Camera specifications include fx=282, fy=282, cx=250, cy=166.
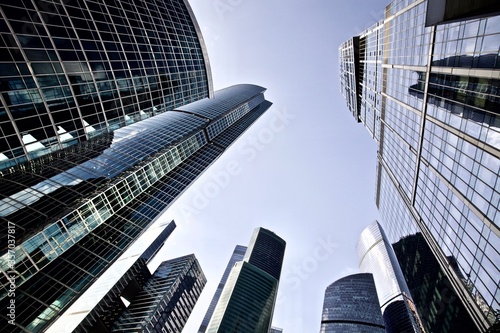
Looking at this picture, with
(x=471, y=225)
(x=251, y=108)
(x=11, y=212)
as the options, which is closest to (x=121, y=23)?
(x=11, y=212)

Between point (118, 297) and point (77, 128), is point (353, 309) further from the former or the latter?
point (77, 128)

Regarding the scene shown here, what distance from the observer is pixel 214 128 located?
115 m

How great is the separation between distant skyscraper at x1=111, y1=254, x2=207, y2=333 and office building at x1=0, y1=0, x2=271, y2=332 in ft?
223

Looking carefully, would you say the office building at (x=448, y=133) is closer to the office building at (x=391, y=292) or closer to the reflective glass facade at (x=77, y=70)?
the reflective glass facade at (x=77, y=70)

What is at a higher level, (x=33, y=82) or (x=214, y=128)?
(x=33, y=82)

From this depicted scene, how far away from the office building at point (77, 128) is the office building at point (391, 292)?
135 metres

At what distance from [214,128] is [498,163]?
98.6 m

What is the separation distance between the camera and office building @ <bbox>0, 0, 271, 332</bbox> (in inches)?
1144

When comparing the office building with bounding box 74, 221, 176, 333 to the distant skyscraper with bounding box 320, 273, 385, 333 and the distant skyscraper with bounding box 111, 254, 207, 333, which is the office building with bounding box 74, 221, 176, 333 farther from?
the distant skyscraper with bounding box 320, 273, 385, 333

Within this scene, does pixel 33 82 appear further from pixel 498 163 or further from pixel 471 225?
pixel 471 225

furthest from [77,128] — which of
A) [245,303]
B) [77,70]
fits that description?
[245,303]

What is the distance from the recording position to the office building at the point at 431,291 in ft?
160

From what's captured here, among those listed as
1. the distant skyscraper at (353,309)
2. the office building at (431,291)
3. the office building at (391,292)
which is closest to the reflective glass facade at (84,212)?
the office building at (431,291)

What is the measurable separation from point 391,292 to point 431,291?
120228 mm
